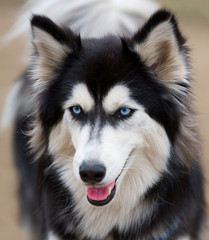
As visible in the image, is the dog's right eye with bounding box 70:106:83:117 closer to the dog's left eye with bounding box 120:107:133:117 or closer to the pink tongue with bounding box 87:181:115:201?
the dog's left eye with bounding box 120:107:133:117

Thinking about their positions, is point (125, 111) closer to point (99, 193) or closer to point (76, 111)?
point (76, 111)

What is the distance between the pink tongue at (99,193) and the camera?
94.0 inches

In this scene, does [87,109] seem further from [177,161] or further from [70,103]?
[177,161]

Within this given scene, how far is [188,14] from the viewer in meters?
7.64

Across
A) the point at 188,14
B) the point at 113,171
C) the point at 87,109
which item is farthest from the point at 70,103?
the point at 188,14

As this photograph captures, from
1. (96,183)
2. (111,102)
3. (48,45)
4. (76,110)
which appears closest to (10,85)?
(48,45)

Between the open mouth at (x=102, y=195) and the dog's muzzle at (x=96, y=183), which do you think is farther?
the open mouth at (x=102, y=195)

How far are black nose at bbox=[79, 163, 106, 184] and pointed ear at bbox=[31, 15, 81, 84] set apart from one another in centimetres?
64

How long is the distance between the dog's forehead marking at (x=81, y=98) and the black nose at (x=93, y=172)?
13.1 inches

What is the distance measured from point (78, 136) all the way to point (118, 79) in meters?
A: 0.34

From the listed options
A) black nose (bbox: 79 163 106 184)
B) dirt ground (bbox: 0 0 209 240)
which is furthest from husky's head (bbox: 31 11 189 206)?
dirt ground (bbox: 0 0 209 240)

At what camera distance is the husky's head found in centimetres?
233

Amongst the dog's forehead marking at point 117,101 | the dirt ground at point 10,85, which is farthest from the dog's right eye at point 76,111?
the dirt ground at point 10,85

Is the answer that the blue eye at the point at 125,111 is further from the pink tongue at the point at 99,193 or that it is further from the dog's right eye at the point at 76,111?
the pink tongue at the point at 99,193
